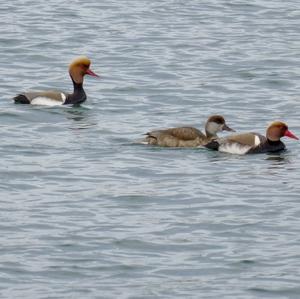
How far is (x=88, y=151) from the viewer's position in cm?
2111

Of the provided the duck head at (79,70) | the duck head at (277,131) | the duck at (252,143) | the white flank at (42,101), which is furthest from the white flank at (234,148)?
the duck head at (79,70)

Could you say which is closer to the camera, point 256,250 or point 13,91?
point 256,250

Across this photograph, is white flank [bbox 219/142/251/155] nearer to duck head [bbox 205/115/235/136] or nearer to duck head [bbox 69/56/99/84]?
duck head [bbox 205/115/235/136]

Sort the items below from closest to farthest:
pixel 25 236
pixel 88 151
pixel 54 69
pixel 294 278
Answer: pixel 294 278, pixel 25 236, pixel 88 151, pixel 54 69

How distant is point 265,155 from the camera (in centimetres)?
2127

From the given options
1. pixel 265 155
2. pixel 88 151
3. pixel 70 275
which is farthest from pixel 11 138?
pixel 70 275

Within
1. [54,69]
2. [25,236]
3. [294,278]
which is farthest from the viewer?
[54,69]

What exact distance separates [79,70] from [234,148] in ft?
18.0

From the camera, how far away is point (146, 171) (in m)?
19.8

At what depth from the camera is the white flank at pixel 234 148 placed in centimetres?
2114

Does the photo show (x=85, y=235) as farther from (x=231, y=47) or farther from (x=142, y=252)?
(x=231, y=47)

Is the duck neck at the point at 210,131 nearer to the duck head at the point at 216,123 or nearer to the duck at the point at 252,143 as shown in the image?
the duck head at the point at 216,123

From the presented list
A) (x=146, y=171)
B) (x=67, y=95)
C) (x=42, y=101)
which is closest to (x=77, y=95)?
(x=67, y=95)

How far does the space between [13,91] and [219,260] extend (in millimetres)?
10777
